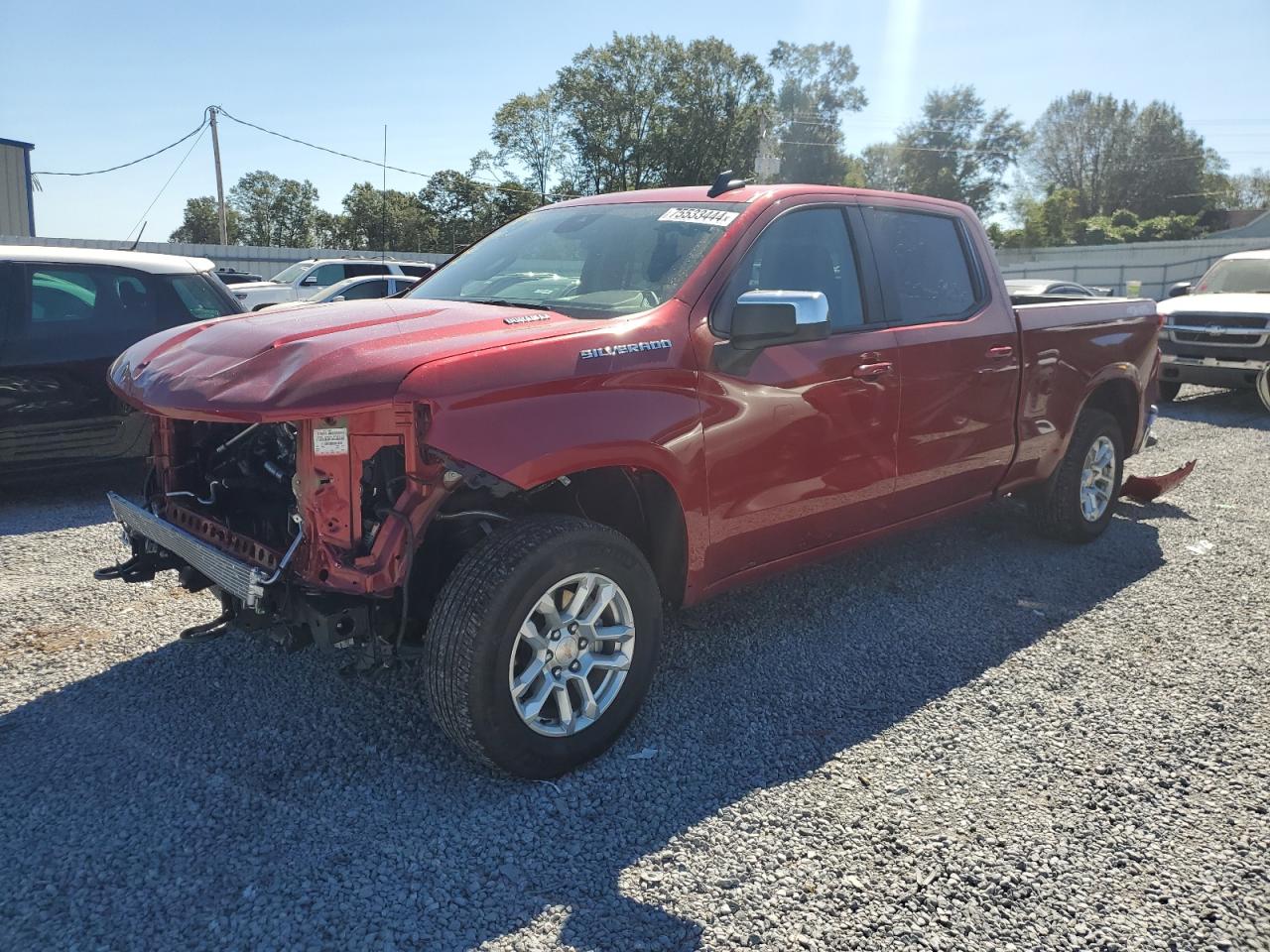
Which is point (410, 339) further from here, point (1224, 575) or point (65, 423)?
point (1224, 575)

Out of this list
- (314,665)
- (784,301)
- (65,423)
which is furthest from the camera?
(65,423)

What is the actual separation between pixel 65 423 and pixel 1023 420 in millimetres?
5831

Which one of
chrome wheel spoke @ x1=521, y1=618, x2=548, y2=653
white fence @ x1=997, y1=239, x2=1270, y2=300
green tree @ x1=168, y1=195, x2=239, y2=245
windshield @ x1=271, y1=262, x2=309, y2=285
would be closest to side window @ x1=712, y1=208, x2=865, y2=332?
chrome wheel spoke @ x1=521, y1=618, x2=548, y2=653

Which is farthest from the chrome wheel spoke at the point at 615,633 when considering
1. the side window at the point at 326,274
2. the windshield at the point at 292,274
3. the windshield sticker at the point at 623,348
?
the windshield at the point at 292,274

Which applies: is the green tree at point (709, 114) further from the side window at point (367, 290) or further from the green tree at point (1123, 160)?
the side window at point (367, 290)

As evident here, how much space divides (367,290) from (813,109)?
6131cm

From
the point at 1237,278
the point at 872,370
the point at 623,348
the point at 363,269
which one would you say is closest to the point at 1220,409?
the point at 1237,278

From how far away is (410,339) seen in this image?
9.66 feet

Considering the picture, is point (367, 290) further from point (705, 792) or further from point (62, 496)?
point (705, 792)

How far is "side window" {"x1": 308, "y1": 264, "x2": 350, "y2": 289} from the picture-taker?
64.7 ft

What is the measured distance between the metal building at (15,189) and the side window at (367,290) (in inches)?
890

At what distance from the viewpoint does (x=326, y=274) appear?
65.1 ft

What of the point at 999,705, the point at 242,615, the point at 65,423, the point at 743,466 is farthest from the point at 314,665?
the point at 65,423

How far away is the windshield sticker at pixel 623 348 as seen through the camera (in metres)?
3.06
